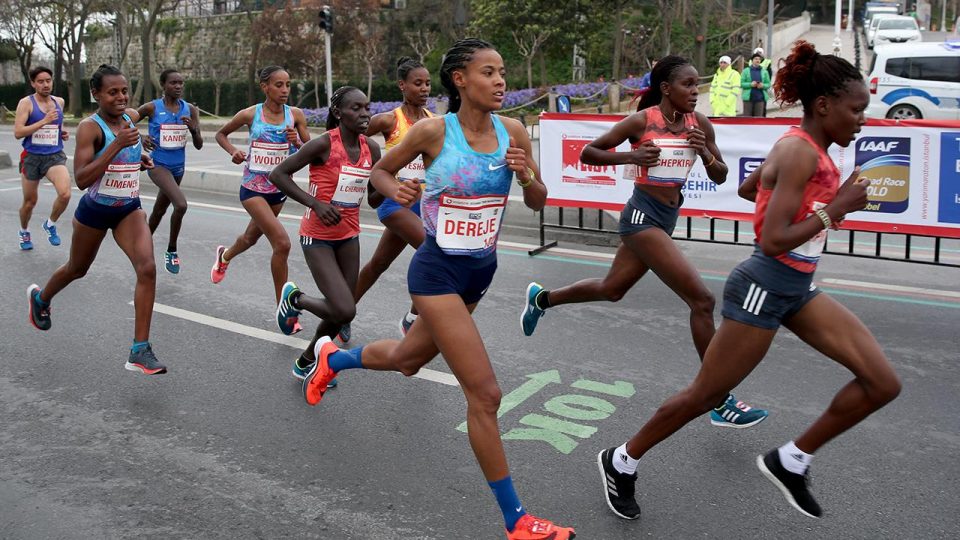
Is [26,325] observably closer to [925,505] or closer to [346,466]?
[346,466]

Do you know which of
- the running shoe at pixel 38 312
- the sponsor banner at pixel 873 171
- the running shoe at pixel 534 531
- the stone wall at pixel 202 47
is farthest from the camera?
the stone wall at pixel 202 47

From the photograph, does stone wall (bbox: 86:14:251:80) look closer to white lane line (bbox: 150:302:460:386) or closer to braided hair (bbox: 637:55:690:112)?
white lane line (bbox: 150:302:460:386)

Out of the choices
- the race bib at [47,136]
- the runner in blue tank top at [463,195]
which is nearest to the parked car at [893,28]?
the race bib at [47,136]

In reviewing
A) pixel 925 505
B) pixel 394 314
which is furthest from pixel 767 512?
pixel 394 314

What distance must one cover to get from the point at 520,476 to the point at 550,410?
3.03 feet

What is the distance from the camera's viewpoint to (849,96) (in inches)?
143

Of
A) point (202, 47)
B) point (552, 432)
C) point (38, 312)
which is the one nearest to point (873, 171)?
point (552, 432)

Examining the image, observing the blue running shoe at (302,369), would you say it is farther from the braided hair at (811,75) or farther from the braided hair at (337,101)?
the braided hair at (811,75)

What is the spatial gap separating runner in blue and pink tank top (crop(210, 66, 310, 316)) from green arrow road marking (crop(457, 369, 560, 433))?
2.05m

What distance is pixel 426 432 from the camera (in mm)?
5023

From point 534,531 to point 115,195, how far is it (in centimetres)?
391

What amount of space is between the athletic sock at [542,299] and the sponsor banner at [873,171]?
3.99 feet

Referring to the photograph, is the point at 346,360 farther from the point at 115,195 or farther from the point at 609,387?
the point at 115,195

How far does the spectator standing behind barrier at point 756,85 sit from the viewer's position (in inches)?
821
